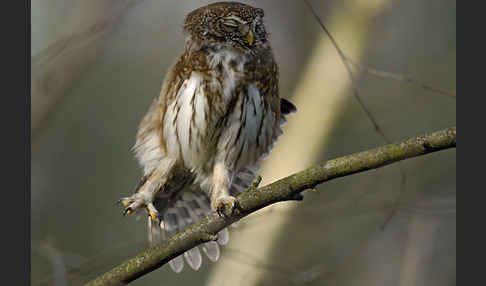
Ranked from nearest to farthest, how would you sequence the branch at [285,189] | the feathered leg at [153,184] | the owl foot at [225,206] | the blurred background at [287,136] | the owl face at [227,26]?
the branch at [285,189] < the owl foot at [225,206] < the owl face at [227,26] < the feathered leg at [153,184] < the blurred background at [287,136]

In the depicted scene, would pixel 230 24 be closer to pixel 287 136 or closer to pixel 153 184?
pixel 153 184

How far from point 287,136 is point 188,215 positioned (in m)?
0.67

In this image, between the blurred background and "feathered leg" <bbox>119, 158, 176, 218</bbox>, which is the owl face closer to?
the blurred background

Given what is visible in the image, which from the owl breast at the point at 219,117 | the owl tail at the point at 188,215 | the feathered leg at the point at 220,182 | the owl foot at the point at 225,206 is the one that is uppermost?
the owl breast at the point at 219,117

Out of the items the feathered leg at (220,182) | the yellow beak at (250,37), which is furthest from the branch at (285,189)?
the yellow beak at (250,37)

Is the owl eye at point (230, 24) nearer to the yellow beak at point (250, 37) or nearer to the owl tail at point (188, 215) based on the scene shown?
the yellow beak at point (250, 37)

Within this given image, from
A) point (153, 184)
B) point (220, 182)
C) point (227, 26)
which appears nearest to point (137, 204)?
point (153, 184)

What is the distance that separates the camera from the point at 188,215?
2.63 metres

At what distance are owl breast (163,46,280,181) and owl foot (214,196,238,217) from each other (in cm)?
33

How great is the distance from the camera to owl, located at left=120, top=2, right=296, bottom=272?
211 centimetres

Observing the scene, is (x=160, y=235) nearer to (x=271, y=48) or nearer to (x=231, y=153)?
(x=231, y=153)

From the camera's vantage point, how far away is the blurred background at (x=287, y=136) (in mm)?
2402

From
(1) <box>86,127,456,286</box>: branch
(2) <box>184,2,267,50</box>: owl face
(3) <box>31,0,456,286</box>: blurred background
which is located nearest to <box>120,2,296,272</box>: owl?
(2) <box>184,2,267,50</box>: owl face

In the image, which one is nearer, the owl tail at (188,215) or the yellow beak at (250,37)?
the yellow beak at (250,37)
